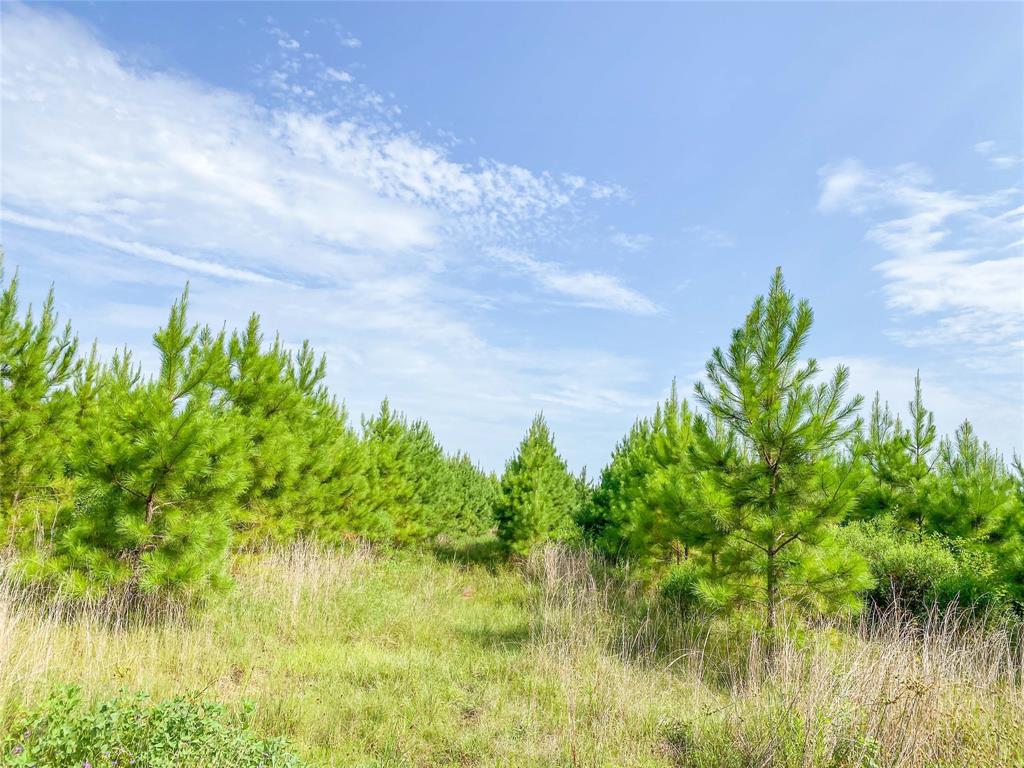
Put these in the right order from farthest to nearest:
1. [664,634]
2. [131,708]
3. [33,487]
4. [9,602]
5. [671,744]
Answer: [33,487]
[664,634]
[9,602]
[671,744]
[131,708]

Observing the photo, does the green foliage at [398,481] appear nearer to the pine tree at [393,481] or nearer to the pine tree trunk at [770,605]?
the pine tree at [393,481]

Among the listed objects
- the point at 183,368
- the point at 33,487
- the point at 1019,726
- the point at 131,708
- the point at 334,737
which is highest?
the point at 183,368

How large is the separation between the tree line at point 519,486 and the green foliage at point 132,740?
110 inches

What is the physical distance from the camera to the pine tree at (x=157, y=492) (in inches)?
275

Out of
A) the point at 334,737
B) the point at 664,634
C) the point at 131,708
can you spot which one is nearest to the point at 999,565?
the point at 664,634

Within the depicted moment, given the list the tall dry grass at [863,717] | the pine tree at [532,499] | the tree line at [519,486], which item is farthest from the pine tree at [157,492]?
the pine tree at [532,499]

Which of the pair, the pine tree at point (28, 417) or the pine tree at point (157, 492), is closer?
the pine tree at point (157, 492)

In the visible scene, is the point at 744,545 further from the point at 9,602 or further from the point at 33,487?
the point at 33,487

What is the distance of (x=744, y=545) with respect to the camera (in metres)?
7.29

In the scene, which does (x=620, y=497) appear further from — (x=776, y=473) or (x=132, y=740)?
(x=132, y=740)

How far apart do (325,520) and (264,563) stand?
8.16ft

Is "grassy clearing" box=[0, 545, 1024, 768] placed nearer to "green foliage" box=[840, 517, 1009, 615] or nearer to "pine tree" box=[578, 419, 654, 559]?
"green foliage" box=[840, 517, 1009, 615]

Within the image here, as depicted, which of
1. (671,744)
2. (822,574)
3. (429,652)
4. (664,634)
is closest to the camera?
(671,744)

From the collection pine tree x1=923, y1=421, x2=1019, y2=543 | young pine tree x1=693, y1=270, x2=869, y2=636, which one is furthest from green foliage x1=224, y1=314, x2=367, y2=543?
pine tree x1=923, y1=421, x2=1019, y2=543
